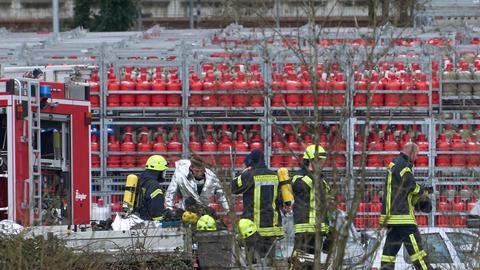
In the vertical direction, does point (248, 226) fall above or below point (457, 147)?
below

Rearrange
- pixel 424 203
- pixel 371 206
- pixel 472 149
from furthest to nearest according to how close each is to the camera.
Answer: pixel 472 149, pixel 371 206, pixel 424 203

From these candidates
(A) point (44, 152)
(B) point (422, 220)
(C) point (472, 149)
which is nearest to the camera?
(A) point (44, 152)

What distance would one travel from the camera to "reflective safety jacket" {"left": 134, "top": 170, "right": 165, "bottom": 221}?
1509 cm

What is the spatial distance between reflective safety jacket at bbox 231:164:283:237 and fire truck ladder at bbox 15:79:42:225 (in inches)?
78.8

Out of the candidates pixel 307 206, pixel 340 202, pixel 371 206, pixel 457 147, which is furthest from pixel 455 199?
pixel 340 202

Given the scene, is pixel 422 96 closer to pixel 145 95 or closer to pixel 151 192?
pixel 145 95

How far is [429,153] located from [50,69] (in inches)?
230

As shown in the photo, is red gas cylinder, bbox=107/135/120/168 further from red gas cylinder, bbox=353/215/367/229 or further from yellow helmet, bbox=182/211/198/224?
yellow helmet, bbox=182/211/198/224

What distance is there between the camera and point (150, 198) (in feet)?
49.8

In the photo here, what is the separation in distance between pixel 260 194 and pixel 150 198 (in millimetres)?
1277

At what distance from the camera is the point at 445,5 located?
32.1 metres

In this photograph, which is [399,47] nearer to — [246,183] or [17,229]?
[246,183]

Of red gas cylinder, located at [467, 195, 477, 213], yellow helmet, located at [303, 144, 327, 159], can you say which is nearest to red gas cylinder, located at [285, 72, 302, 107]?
red gas cylinder, located at [467, 195, 477, 213]

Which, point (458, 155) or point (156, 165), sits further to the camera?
point (458, 155)
